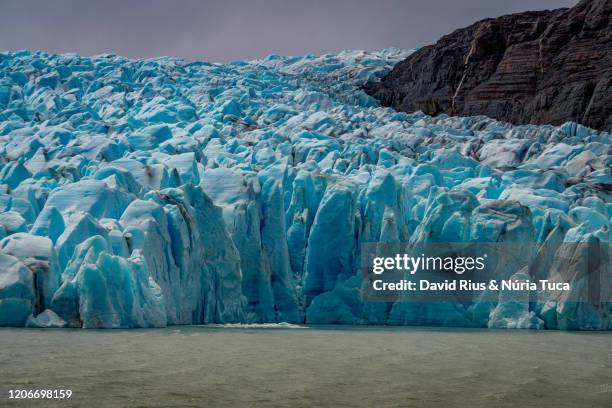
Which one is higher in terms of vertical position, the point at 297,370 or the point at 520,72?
the point at 520,72

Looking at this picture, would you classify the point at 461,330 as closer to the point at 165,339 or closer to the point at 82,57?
the point at 165,339

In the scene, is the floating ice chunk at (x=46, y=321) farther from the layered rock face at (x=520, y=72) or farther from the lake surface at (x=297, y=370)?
the layered rock face at (x=520, y=72)

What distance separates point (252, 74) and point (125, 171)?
30247mm

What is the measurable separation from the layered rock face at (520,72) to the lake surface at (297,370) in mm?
33709

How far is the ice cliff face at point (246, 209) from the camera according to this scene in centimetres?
1636

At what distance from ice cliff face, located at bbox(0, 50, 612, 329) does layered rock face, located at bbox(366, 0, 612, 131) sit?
24.6 feet

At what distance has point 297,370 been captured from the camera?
10555 mm

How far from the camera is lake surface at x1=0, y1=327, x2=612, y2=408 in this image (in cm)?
842

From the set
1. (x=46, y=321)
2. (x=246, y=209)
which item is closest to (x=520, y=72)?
(x=246, y=209)

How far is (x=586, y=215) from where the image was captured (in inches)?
924

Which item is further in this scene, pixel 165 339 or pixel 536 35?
pixel 536 35

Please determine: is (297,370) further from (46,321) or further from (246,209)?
(246,209)

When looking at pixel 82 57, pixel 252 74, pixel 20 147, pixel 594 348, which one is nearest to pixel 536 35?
pixel 252 74

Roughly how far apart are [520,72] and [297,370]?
4435cm
